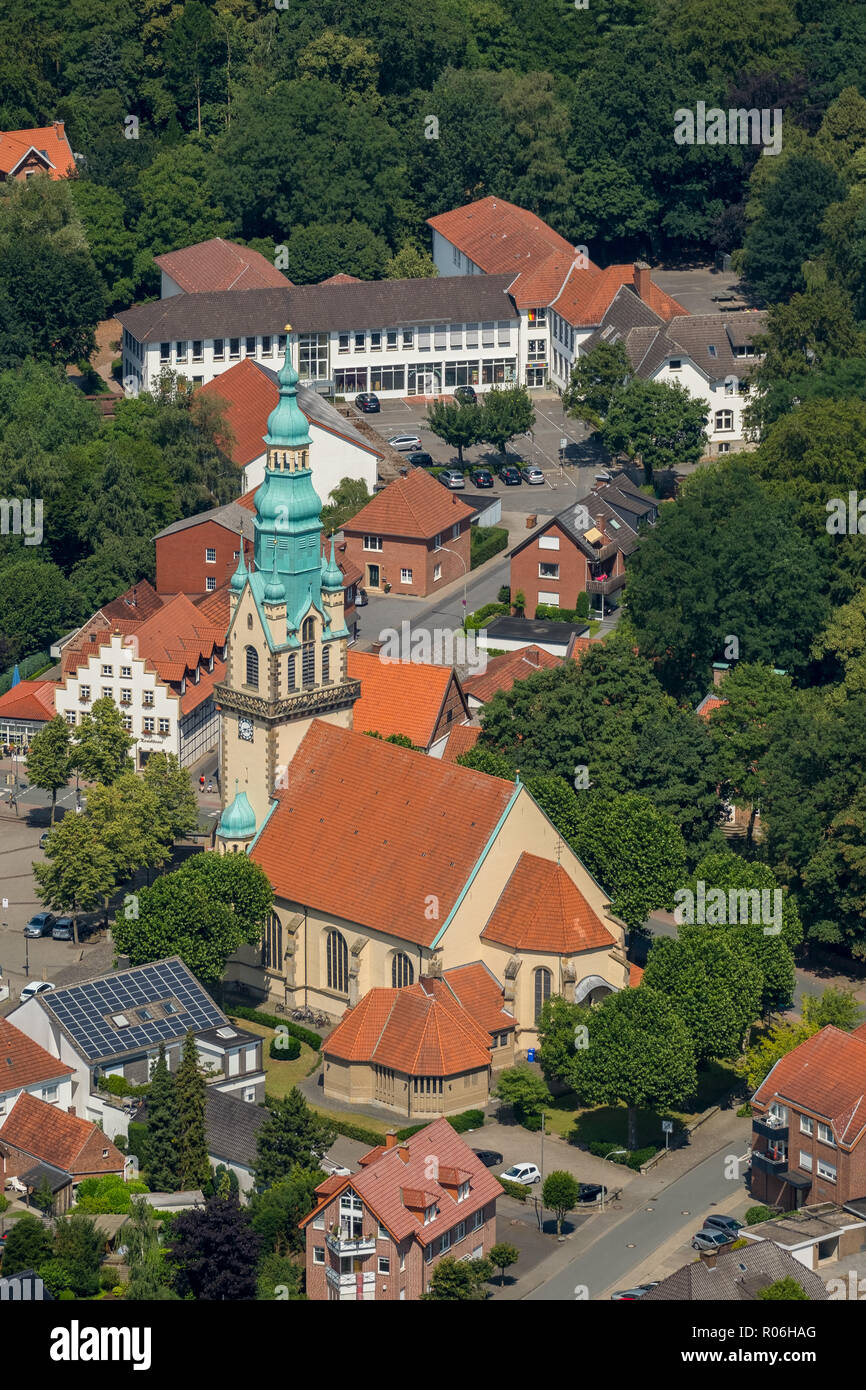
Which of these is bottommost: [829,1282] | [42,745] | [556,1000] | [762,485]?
[829,1282]

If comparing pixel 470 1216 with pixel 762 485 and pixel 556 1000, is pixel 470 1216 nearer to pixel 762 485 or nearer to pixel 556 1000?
pixel 556 1000

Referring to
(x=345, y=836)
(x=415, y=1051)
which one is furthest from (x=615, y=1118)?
(x=345, y=836)

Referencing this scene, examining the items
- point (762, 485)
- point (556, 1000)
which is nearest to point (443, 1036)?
point (556, 1000)

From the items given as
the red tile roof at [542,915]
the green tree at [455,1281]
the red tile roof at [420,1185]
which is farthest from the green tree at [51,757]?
the green tree at [455,1281]

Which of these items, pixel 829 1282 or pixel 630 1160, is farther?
pixel 630 1160

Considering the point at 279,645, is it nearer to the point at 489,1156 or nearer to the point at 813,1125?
the point at 489,1156

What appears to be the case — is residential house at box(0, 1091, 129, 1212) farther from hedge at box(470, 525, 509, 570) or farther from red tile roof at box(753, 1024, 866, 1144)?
hedge at box(470, 525, 509, 570)
